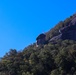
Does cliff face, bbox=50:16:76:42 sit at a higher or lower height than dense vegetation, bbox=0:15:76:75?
higher

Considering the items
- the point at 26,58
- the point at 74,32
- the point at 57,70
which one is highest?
the point at 74,32

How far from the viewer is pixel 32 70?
249 ft

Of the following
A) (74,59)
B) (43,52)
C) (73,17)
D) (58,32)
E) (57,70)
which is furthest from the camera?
(73,17)

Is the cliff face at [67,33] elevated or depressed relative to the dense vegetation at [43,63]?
elevated

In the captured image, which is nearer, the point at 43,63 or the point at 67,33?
the point at 43,63

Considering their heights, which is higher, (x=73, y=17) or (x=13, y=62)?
(x=73, y=17)

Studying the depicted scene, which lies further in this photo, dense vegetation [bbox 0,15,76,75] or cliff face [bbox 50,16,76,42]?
cliff face [bbox 50,16,76,42]

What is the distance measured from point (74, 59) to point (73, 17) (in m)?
44.6

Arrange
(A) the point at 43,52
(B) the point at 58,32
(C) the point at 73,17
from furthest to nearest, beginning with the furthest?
(C) the point at 73,17, (B) the point at 58,32, (A) the point at 43,52

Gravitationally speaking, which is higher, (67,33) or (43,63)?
(67,33)

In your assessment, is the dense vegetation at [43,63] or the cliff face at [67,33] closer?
the dense vegetation at [43,63]

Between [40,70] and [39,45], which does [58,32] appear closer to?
[39,45]

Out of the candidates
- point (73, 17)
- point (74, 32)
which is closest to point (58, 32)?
point (74, 32)

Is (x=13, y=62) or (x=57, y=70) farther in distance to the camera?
(x=13, y=62)
